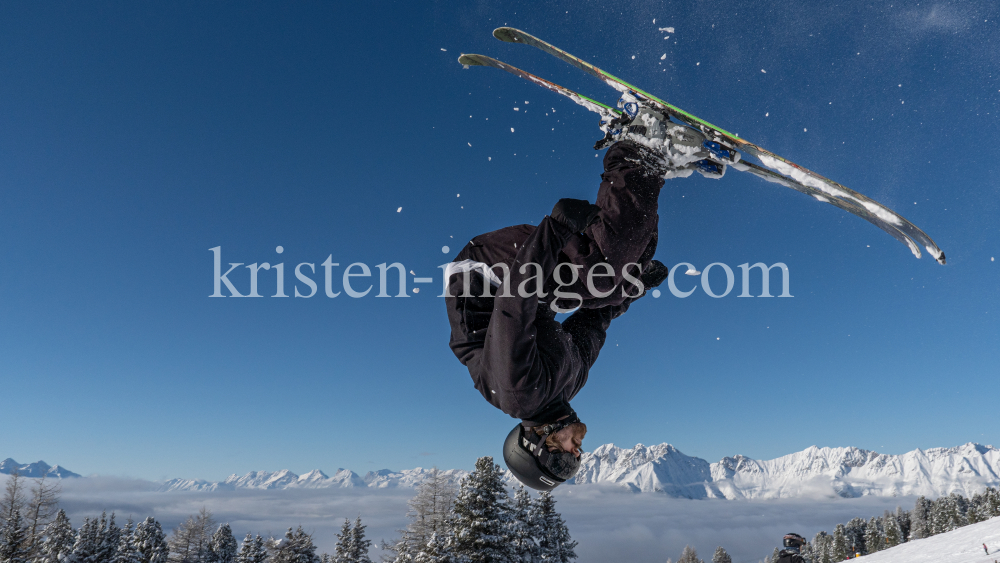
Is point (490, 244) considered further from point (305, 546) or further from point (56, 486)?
point (56, 486)

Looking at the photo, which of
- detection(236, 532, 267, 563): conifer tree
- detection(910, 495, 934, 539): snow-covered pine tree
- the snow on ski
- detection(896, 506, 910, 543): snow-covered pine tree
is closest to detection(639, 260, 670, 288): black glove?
the snow on ski

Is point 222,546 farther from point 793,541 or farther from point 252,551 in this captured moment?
point 793,541

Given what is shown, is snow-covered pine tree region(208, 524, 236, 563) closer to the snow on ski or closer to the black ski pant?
the black ski pant

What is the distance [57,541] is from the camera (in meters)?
30.7

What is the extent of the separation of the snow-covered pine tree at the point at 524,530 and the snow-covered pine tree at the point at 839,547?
1984 inches

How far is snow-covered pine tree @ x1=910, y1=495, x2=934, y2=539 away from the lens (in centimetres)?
5447

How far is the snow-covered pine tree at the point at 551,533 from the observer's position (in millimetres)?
19062

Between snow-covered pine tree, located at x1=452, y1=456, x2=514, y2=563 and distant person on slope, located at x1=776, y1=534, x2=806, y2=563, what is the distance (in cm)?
914

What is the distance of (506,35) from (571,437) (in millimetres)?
3042

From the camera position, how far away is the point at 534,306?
2039 mm

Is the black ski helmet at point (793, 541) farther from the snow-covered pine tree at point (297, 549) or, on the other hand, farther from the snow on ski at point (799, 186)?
the snow-covered pine tree at point (297, 549)

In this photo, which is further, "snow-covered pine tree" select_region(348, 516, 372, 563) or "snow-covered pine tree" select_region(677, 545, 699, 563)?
"snow-covered pine tree" select_region(677, 545, 699, 563)

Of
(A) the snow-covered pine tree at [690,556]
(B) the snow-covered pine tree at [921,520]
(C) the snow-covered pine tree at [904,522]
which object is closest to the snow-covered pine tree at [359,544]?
(A) the snow-covered pine tree at [690,556]

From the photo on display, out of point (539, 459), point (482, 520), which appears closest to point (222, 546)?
point (482, 520)
